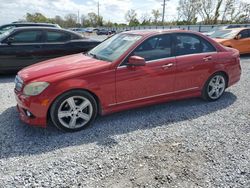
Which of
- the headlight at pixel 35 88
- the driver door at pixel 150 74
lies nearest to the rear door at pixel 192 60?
the driver door at pixel 150 74

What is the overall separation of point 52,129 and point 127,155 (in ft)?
4.56

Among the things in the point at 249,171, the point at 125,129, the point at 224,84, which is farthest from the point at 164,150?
the point at 224,84

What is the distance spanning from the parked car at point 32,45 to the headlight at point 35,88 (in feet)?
12.3

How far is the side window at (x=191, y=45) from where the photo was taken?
416 centimetres

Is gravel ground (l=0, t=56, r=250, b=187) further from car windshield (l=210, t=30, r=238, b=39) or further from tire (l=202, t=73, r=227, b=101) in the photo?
car windshield (l=210, t=30, r=238, b=39)

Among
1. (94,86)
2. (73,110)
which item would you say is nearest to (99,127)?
(73,110)

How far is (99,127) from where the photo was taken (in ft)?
11.7

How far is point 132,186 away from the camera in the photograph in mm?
2305

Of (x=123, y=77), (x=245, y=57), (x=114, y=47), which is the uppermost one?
(x=114, y=47)

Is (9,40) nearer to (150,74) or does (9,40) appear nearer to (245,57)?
(150,74)

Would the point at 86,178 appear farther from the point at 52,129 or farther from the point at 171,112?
the point at 171,112

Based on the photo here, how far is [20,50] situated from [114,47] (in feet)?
12.3

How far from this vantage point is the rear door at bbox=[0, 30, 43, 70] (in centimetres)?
631

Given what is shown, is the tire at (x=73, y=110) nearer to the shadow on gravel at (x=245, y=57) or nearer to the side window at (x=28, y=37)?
the side window at (x=28, y=37)
